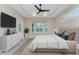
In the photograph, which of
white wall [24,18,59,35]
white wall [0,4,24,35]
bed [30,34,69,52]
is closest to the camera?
white wall [0,4,24,35]

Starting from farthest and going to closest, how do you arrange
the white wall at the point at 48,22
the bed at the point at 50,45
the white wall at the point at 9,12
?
the white wall at the point at 48,22
the bed at the point at 50,45
the white wall at the point at 9,12

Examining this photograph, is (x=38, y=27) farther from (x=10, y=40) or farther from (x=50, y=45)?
(x=10, y=40)

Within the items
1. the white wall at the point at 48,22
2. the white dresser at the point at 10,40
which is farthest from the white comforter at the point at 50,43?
the white dresser at the point at 10,40

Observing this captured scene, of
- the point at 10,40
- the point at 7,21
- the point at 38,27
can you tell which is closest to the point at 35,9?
the point at 38,27

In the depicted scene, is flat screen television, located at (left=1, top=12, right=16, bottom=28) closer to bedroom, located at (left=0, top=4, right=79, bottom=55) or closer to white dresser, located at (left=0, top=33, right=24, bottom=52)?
bedroom, located at (left=0, top=4, right=79, bottom=55)

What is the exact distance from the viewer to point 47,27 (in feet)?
8.63

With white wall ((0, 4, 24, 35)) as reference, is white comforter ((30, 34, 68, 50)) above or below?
below

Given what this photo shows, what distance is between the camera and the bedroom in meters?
2.41

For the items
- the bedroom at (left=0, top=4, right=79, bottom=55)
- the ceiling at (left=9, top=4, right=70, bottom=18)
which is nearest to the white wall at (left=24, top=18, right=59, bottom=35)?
the bedroom at (left=0, top=4, right=79, bottom=55)

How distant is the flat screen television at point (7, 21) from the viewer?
2.40m

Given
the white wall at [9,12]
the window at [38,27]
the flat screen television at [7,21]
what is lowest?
the window at [38,27]

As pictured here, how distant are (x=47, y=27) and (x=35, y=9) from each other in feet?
1.69

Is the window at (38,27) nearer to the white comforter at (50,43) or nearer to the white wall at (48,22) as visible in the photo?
the white wall at (48,22)
